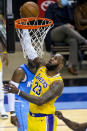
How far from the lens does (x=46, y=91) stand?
12.8 ft

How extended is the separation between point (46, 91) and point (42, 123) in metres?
0.41

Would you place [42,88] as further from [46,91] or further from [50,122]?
[50,122]

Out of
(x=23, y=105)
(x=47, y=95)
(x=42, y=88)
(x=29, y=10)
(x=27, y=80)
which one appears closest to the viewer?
(x=47, y=95)

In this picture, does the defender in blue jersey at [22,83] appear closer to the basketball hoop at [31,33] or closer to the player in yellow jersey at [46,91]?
the basketball hoop at [31,33]

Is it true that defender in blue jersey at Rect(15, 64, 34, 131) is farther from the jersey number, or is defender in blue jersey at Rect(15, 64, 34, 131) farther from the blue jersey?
the jersey number

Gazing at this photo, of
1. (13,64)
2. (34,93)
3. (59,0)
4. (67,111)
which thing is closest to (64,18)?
(59,0)

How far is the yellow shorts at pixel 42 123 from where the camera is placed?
13.5 feet

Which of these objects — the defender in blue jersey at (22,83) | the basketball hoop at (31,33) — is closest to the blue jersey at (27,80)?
the defender in blue jersey at (22,83)

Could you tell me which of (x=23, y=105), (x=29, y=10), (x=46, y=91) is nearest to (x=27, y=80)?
(x=23, y=105)

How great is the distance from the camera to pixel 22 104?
15.4 feet

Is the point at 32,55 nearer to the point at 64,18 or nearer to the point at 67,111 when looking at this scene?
the point at 67,111

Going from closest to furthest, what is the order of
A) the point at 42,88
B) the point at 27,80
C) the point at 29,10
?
the point at 42,88, the point at 27,80, the point at 29,10

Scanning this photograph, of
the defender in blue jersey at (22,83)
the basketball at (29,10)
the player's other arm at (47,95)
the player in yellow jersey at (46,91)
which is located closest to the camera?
the player's other arm at (47,95)

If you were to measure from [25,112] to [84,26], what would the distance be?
4.58m
